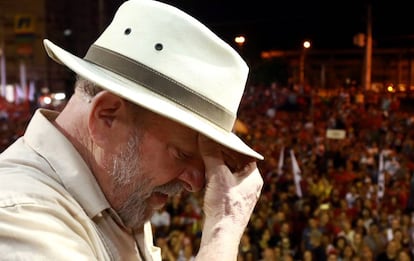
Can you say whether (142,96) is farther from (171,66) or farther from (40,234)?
(40,234)

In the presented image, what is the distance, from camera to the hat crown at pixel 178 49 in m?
0.91

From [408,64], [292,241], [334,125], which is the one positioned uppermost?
[408,64]

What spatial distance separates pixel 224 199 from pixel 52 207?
271 millimetres

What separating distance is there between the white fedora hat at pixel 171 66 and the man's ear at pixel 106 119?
0.08 feet

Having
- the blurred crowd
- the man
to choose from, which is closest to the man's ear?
the man

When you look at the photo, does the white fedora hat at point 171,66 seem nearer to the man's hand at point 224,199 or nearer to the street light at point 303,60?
the man's hand at point 224,199

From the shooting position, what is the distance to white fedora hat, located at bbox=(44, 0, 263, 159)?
894 mm

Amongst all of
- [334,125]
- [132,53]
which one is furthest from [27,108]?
[132,53]

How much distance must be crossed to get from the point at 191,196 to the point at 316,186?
1.92m

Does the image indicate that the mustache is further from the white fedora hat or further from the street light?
the street light

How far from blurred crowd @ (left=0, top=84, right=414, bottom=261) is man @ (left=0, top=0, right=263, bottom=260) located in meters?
4.44

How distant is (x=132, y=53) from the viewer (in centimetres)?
92

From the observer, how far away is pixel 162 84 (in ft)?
2.96

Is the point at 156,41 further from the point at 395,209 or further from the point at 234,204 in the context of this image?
the point at 395,209
